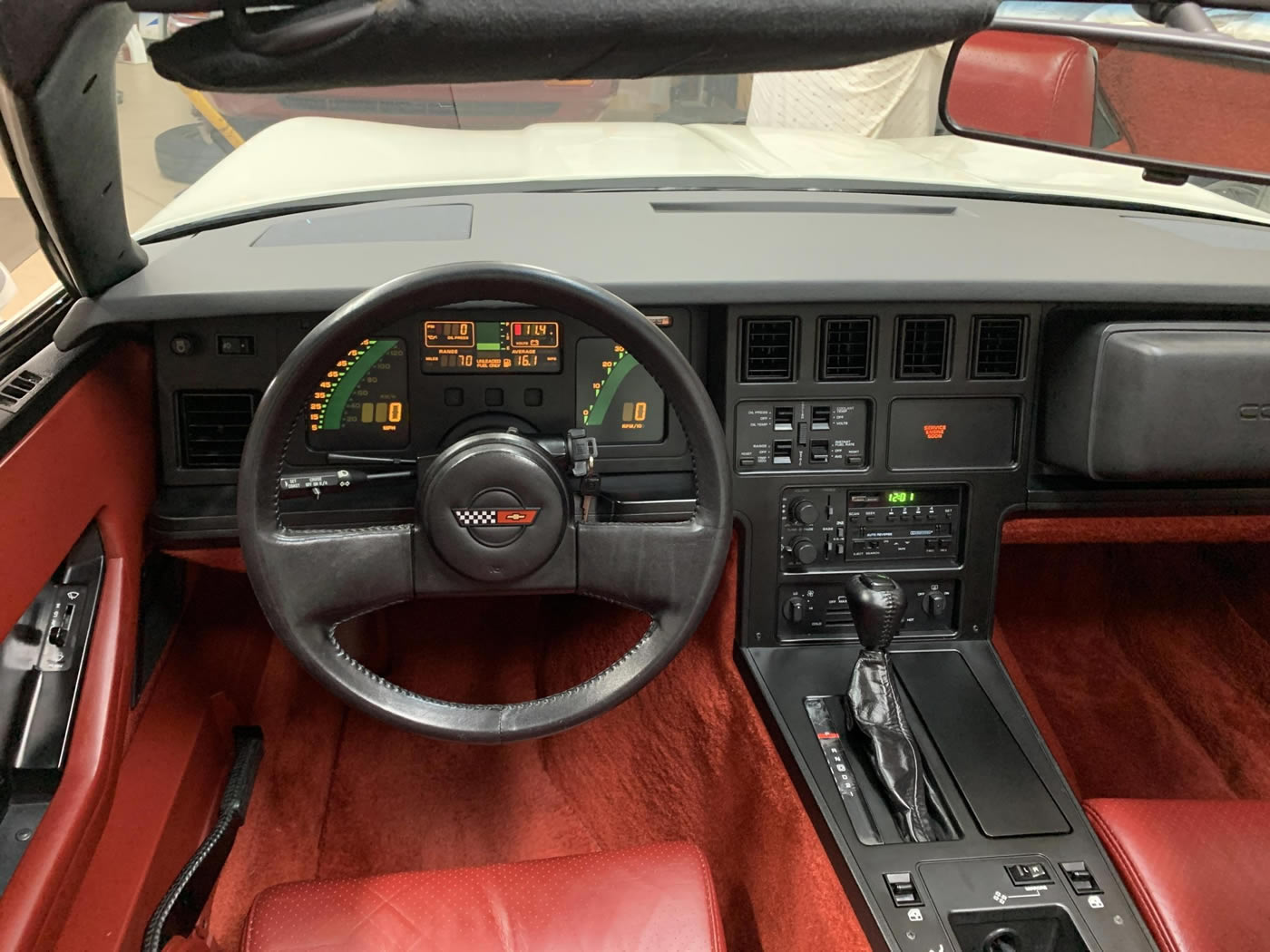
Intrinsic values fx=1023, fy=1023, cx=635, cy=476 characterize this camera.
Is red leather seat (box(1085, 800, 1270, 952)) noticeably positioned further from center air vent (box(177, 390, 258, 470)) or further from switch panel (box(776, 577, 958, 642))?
center air vent (box(177, 390, 258, 470))

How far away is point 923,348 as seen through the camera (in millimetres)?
1562

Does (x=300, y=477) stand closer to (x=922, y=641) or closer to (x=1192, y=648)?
(x=922, y=641)

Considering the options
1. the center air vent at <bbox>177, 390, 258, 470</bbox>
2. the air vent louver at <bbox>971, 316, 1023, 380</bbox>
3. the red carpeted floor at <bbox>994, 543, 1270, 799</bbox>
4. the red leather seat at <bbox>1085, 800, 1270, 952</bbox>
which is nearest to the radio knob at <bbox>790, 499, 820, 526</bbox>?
the air vent louver at <bbox>971, 316, 1023, 380</bbox>

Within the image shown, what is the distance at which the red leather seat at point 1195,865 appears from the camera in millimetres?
1259

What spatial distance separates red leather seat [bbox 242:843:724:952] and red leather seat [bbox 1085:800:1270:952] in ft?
1.79

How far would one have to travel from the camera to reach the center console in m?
1.34

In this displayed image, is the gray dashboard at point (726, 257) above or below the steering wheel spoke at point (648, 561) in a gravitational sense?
above

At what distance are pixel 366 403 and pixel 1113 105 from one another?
1.41m

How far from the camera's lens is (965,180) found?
7.03 feet

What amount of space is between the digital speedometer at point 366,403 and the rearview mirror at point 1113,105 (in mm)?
1015

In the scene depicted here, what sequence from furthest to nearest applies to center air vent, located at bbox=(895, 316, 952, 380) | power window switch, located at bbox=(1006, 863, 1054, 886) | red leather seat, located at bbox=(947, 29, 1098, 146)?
1. red leather seat, located at bbox=(947, 29, 1098, 146)
2. center air vent, located at bbox=(895, 316, 952, 380)
3. power window switch, located at bbox=(1006, 863, 1054, 886)

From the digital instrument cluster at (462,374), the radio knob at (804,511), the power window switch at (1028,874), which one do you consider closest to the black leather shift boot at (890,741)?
the power window switch at (1028,874)

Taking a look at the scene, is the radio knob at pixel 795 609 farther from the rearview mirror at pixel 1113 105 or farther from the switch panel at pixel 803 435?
the rearview mirror at pixel 1113 105

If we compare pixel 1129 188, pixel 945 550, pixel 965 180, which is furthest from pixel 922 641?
pixel 1129 188
